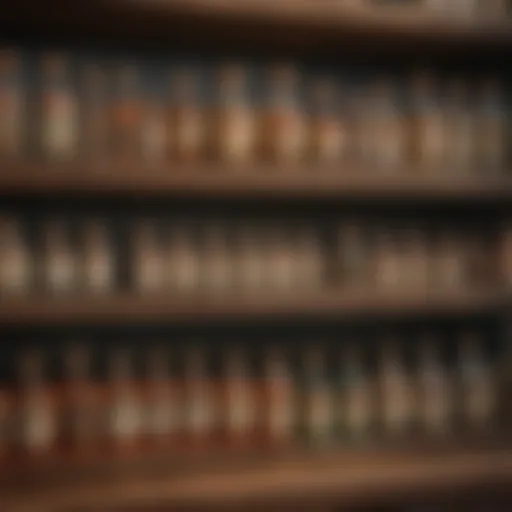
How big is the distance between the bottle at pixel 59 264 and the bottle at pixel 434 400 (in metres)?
0.75

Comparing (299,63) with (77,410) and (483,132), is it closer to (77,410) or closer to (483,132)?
(483,132)

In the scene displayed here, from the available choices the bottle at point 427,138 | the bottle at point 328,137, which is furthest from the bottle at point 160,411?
the bottle at point 427,138

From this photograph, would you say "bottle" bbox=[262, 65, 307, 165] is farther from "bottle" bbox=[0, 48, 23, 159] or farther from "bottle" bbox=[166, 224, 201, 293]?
"bottle" bbox=[0, 48, 23, 159]

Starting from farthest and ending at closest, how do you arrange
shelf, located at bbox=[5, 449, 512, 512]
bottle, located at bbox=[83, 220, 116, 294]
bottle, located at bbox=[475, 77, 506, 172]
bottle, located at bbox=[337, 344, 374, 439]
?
bottle, located at bbox=[475, 77, 506, 172] → bottle, located at bbox=[337, 344, 374, 439] → bottle, located at bbox=[83, 220, 116, 294] → shelf, located at bbox=[5, 449, 512, 512]

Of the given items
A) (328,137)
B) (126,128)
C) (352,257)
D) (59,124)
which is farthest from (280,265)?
(59,124)

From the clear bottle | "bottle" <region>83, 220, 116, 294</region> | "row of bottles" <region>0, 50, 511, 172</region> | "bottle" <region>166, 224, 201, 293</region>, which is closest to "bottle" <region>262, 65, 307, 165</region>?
"row of bottles" <region>0, 50, 511, 172</region>

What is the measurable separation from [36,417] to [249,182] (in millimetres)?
587

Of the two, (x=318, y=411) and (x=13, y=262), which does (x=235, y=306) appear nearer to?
(x=318, y=411)

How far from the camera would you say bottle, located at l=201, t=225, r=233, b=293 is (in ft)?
4.73

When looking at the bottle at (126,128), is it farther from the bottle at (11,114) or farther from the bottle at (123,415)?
the bottle at (123,415)

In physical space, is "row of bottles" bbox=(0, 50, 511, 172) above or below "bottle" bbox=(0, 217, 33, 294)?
above

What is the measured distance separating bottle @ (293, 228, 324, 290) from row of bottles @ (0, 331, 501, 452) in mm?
205

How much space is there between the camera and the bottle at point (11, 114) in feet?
4.35

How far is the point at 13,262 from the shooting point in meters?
1.33
